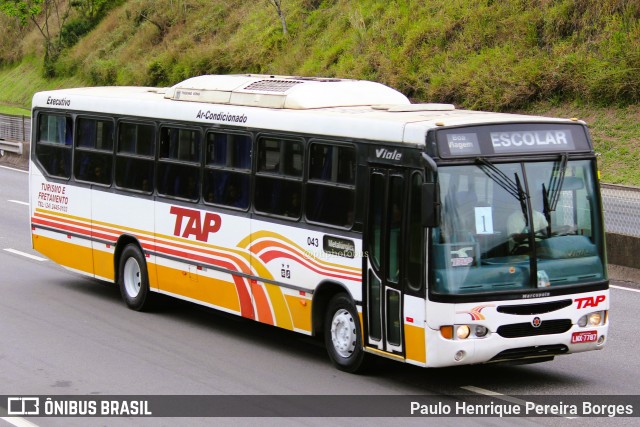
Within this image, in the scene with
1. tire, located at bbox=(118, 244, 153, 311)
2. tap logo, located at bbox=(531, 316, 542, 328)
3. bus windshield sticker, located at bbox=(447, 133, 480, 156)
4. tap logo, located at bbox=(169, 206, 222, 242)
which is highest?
bus windshield sticker, located at bbox=(447, 133, 480, 156)

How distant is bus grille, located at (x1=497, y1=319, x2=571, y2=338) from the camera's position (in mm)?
10148

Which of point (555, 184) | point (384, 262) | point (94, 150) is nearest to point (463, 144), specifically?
point (555, 184)

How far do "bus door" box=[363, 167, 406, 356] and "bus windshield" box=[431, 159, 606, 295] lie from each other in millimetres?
523

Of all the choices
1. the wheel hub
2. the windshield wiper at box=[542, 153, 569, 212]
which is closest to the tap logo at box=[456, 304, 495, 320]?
the windshield wiper at box=[542, 153, 569, 212]

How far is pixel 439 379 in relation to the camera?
11172mm

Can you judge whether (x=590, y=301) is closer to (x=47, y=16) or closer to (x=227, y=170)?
(x=227, y=170)

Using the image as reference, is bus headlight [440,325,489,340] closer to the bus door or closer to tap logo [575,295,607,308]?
the bus door

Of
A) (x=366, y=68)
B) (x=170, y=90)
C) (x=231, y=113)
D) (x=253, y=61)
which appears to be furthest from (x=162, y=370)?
(x=253, y=61)

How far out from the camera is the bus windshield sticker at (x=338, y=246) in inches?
439

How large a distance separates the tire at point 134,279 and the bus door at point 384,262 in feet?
15.3

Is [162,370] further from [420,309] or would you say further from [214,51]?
[214,51]

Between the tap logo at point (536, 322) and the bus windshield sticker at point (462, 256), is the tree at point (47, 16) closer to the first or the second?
the bus windshield sticker at point (462, 256)

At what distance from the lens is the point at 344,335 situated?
11.4 meters

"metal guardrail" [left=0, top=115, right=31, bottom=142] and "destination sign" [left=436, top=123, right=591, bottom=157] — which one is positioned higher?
"destination sign" [left=436, top=123, right=591, bottom=157]
